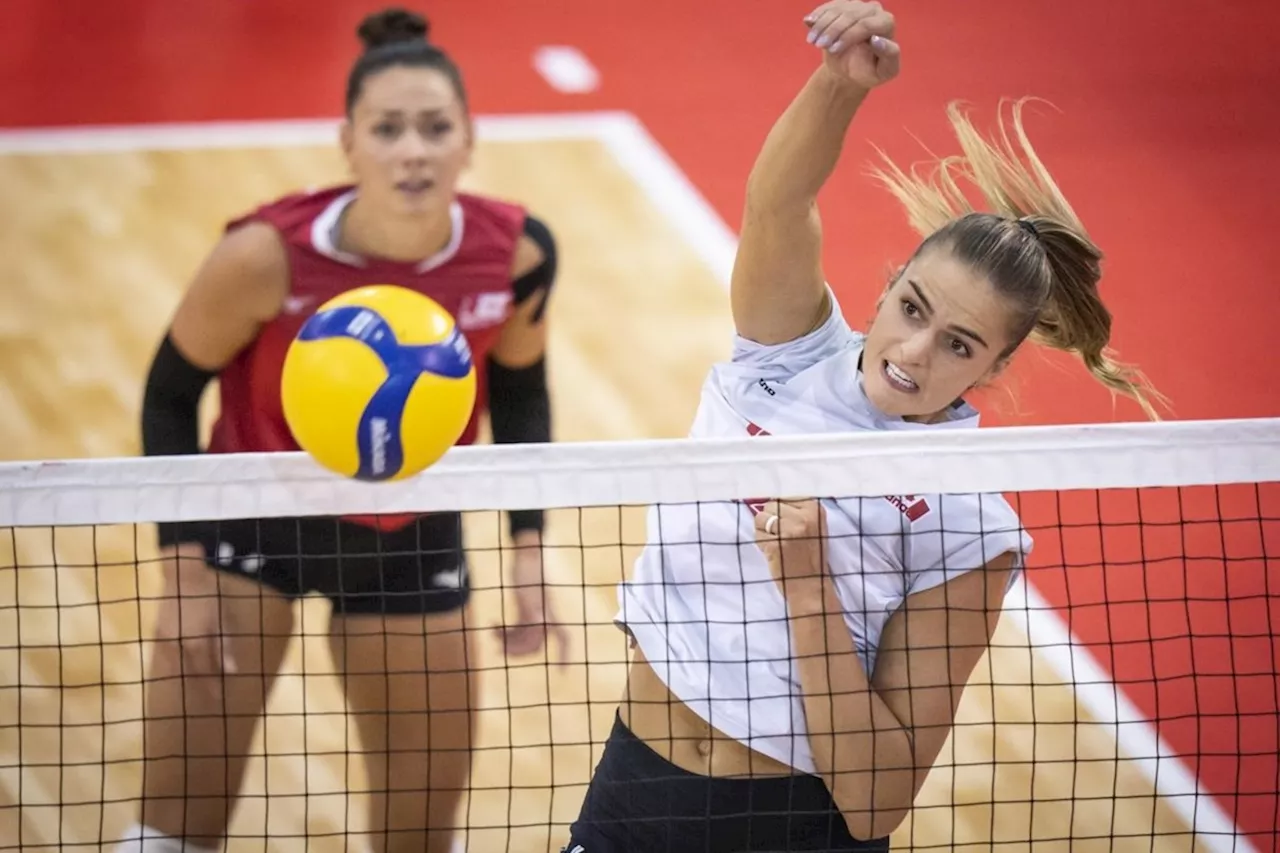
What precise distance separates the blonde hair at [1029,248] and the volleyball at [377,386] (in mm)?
917

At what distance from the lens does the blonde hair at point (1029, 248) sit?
2.82 m

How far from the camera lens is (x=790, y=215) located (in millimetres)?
2713

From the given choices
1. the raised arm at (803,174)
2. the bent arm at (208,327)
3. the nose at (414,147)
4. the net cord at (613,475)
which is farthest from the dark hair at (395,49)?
the raised arm at (803,174)

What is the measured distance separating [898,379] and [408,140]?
1.97 meters

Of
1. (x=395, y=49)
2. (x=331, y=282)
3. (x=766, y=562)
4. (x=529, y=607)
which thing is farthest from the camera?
(x=395, y=49)

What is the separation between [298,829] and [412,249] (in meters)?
1.79

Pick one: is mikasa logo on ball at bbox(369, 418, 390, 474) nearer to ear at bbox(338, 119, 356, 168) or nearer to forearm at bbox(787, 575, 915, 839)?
forearm at bbox(787, 575, 915, 839)

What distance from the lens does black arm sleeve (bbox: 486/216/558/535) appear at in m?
4.18

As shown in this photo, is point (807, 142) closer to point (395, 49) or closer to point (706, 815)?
point (706, 815)

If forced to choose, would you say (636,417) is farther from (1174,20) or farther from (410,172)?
(1174,20)

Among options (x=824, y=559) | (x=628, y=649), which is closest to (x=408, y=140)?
(x=628, y=649)

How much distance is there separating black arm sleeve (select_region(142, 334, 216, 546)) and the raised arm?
5.41ft

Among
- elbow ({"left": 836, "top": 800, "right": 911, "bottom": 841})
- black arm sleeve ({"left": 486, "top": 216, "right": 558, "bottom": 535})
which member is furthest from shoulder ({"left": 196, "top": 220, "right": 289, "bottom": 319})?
elbow ({"left": 836, "top": 800, "right": 911, "bottom": 841})

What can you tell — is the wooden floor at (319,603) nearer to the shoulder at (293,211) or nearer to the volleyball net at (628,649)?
the volleyball net at (628,649)
